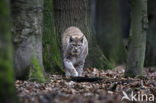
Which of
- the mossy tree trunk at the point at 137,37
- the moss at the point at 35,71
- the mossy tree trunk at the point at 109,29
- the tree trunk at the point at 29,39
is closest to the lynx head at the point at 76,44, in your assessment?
the mossy tree trunk at the point at 137,37

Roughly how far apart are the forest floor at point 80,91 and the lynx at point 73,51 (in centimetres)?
146

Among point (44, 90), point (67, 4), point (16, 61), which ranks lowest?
point (44, 90)

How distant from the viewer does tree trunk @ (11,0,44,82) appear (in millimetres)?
8828

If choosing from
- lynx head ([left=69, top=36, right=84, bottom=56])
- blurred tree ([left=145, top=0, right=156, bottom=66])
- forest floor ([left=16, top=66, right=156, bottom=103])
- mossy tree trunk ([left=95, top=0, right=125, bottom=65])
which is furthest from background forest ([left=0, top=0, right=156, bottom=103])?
mossy tree trunk ([left=95, top=0, right=125, bottom=65])

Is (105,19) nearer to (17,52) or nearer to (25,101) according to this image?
(17,52)

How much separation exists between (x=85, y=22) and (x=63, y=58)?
196 centimetres

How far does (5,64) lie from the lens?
19.2 ft

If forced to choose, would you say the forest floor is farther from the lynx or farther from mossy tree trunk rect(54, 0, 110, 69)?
mossy tree trunk rect(54, 0, 110, 69)

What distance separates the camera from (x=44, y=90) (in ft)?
26.7

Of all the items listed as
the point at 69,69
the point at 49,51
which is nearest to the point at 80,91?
the point at 49,51

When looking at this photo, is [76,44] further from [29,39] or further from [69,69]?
[29,39]

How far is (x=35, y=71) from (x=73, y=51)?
2953 mm

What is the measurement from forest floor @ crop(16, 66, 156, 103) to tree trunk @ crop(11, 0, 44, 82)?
373 millimetres

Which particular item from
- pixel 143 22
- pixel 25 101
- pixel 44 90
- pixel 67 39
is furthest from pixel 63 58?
pixel 25 101
